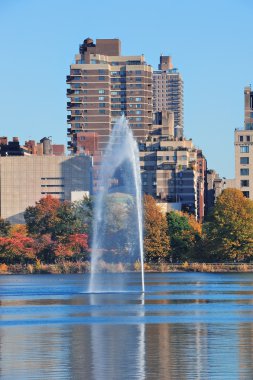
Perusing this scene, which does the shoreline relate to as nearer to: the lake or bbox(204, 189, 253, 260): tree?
bbox(204, 189, 253, 260): tree

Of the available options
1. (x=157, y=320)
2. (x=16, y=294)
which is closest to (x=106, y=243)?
(x=16, y=294)

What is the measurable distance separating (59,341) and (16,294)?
4554cm

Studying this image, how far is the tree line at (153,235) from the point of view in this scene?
162 meters

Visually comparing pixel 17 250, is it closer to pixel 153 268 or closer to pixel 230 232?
pixel 153 268

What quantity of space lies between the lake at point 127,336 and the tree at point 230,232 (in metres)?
59.0

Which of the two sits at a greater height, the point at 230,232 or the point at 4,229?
the point at 4,229

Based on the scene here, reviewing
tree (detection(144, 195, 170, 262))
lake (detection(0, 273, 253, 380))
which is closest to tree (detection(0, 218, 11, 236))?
tree (detection(144, 195, 170, 262))

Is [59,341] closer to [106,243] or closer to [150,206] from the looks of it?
[106,243]

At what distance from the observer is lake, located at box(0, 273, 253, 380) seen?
48.5 m

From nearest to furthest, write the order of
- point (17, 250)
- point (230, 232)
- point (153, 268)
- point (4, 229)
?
point (230, 232)
point (153, 268)
point (17, 250)
point (4, 229)

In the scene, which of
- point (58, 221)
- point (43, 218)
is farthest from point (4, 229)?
point (58, 221)

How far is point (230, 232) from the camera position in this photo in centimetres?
16150

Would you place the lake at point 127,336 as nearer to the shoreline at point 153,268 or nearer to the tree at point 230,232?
the tree at point 230,232

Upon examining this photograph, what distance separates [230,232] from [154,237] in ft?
34.6
